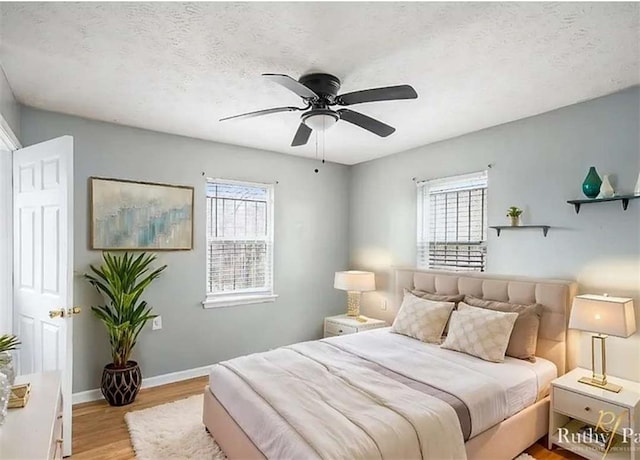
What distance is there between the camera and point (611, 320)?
243cm

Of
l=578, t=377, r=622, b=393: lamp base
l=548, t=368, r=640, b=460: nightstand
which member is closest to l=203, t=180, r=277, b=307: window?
l=548, t=368, r=640, b=460: nightstand

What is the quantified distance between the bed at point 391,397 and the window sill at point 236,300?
139cm

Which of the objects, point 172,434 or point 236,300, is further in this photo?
point 236,300

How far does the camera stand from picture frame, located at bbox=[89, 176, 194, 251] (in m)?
3.41

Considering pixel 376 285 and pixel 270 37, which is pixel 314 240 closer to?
pixel 376 285

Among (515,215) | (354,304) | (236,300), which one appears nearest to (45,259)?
(236,300)

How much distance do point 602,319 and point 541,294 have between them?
1.79 feet

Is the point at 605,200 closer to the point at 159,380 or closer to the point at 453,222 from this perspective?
the point at 453,222

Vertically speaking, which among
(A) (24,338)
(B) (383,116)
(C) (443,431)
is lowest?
(C) (443,431)

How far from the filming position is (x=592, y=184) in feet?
9.04

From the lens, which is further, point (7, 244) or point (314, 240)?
point (314, 240)

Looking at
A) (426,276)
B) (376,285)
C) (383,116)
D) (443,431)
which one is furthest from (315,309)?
(443,431)

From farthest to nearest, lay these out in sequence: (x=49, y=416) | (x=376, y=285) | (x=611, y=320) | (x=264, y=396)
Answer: (x=376, y=285) < (x=611, y=320) < (x=264, y=396) < (x=49, y=416)

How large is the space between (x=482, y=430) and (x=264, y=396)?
1.34 metres
